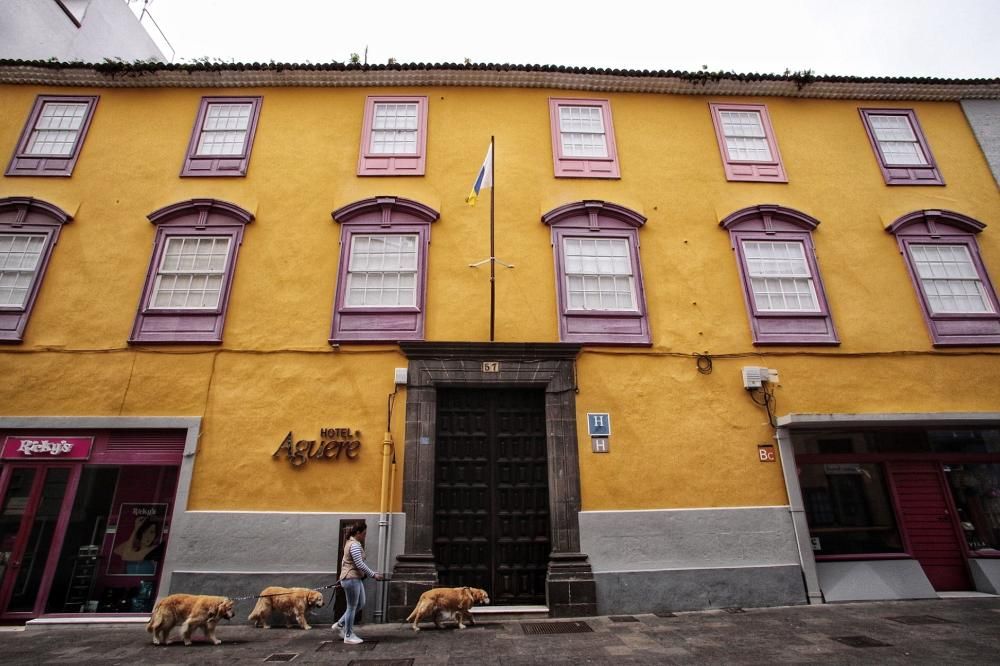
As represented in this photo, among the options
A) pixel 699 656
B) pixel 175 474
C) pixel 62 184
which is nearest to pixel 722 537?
pixel 699 656

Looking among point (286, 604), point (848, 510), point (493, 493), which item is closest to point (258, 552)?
point (286, 604)

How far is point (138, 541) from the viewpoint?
8477 mm

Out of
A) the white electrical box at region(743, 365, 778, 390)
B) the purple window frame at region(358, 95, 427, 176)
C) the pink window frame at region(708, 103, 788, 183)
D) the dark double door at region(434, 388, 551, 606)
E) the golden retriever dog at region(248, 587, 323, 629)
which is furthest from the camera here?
the pink window frame at region(708, 103, 788, 183)

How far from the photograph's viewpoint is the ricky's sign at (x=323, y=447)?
8.59 m

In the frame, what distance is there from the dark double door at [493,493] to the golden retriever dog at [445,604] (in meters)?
1.12

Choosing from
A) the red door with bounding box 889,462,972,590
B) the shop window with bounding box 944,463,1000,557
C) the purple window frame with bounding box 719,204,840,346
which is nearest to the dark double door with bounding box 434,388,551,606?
the purple window frame with bounding box 719,204,840,346

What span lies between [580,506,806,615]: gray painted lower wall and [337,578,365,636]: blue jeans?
12.0 feet

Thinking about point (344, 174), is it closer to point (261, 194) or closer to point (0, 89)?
point (261, 194)

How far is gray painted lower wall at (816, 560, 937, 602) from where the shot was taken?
848 cm

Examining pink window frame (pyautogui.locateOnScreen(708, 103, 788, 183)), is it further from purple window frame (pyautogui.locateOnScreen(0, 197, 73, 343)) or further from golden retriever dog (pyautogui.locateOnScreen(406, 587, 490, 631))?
purple window frame (pyautogui.locateOnScreen(0, 197, 73, 343))

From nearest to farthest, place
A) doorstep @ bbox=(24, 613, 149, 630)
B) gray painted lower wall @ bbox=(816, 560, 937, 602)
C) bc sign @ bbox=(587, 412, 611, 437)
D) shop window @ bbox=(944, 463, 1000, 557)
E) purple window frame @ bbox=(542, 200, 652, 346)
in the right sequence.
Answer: doorstep @ bbox=(24, 613, 149, 630) → gray painted lower wall @ bbox=(816, 560, 937, 602) → bc sign @ bbox=(587, 412, 611, 437) → shop window @ bbox=(944, 463, 1000, 557) → purple window frame @ bbox=(542, 200, 652, 346)

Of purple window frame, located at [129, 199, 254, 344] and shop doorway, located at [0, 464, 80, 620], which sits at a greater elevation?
purple window frame, located at [129, 199, 254, 344]

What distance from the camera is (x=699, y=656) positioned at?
19.0 ft

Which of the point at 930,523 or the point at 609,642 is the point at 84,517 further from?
the point at 930,523
